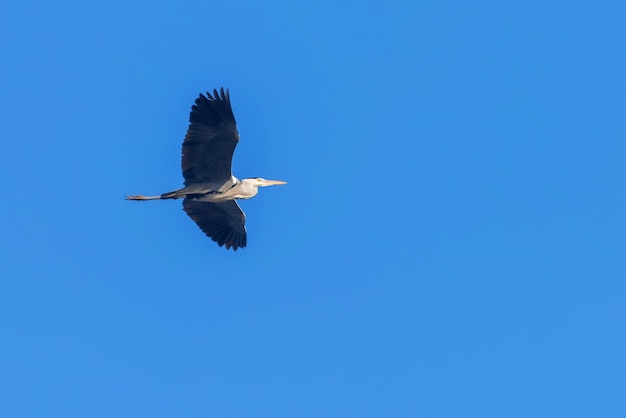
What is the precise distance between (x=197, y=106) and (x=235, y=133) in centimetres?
120

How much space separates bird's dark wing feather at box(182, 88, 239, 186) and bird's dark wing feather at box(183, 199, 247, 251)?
190 centimetres

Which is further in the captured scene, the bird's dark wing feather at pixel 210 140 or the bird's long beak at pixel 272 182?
the bird's long beak at pixel 272 182

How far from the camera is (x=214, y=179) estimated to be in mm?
31344

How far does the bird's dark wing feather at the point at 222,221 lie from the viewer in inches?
1303

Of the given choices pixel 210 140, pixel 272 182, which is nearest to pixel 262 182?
pixel 272 182

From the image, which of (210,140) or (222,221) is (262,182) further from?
(210,140)

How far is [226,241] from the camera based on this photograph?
33.5 m

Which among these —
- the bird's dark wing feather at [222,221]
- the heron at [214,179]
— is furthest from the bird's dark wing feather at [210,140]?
the bird's dark wing feather at [222,221]

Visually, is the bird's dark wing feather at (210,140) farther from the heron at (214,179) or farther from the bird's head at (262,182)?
the bird's head at (262,182)

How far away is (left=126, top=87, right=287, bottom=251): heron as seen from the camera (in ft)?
97.7

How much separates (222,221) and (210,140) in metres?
3.95

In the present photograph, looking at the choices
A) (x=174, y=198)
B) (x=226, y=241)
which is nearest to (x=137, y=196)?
(x=174, y=198)

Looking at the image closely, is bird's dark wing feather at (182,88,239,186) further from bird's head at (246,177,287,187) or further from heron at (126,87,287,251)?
bird's head at (246,177,287,187)

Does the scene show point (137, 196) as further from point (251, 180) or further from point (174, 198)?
point (251, 180)
